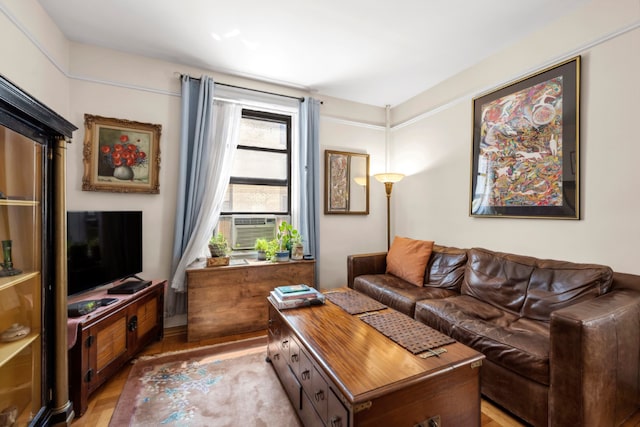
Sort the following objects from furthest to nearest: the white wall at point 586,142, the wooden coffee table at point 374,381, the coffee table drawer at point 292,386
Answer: the white wall at point 586,142, the coffee table drawer at point 292,386, the wooden coffee table at point 374,381

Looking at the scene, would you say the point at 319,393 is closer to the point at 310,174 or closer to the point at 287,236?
the point at 287,236

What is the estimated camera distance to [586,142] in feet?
6.45

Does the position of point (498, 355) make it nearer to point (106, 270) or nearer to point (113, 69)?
point (106, 270)

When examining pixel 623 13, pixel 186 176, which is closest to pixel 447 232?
pixel 623 13

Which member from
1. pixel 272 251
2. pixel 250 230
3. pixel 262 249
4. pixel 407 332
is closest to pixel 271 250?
pixel 272 251

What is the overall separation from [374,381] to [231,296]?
1.87m

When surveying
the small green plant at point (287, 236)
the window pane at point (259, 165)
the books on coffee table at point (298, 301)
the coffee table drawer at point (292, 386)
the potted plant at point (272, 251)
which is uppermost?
the window pane at point (259, 165)

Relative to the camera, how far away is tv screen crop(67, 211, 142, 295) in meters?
1.85

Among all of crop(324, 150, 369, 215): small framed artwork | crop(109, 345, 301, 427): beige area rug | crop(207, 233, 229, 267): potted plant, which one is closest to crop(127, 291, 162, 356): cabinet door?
crop(109, 345, 301, 427): beige area rug

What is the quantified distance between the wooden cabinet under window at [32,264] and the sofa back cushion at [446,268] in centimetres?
279

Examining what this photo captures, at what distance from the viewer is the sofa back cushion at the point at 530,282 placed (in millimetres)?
1729

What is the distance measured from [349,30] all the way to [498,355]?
2524 millimetres

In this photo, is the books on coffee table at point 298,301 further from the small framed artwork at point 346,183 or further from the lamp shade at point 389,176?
the lamp shade at point 389,176

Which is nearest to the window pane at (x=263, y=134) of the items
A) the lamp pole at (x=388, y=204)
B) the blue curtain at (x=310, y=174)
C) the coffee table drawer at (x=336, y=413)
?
the blue curtain at (x=310, y=174)
